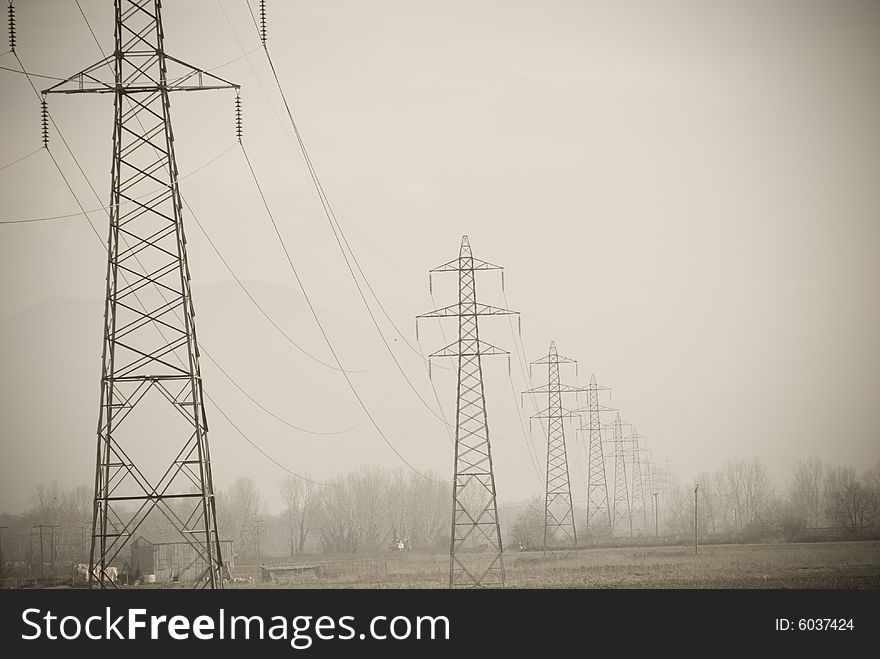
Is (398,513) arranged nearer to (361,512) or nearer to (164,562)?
(361,512)

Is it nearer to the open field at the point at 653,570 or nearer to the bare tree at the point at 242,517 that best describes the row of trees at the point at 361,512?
the bare tree at the point at 242,517

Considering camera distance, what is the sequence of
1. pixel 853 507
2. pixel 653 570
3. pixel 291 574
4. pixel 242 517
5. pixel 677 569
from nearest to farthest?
1. pixel 677 569
2. pixel 653 570
3. pixel 291 574
4. pixel 853 507
5. pixel 242 517

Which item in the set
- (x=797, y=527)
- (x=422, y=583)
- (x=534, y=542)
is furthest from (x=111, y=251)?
(x=797, y=527)

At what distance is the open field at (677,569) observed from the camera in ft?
135

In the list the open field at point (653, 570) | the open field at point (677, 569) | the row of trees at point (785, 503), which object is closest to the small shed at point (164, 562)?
the open field at point (653, 570)

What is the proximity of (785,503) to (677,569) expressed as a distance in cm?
9317

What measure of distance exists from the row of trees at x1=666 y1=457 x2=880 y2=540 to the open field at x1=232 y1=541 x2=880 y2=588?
17.9 meters

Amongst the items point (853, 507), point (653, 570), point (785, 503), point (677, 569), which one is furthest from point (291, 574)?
point (785, 503)

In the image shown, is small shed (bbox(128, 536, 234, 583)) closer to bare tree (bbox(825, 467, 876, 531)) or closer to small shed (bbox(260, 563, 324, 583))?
small shed (bbox(260, 563, 324, 583))

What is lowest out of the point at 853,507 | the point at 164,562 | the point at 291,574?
the point at 291,574

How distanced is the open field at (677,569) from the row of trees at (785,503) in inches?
703

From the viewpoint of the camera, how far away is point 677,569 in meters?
50.1
